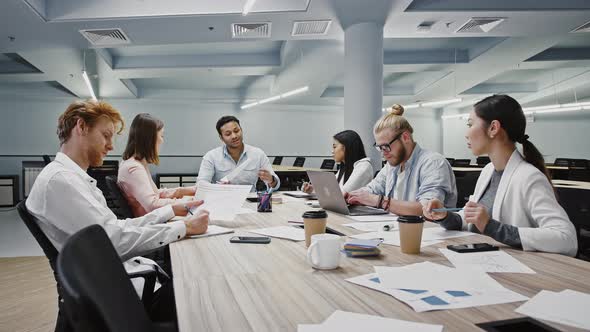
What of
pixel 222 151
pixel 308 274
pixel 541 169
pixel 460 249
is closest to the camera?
pixel 308 274

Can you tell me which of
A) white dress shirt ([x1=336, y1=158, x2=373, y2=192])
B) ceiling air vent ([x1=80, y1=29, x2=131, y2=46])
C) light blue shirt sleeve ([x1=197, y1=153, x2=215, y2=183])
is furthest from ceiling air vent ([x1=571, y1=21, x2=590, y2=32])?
ceiling air vent ([x1=80, y1=29, x2=131, y2=46])

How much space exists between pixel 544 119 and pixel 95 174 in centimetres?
1266

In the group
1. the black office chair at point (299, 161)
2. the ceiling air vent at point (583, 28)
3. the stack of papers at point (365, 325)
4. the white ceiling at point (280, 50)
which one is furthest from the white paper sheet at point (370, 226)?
the black office chair at point (299, 161)

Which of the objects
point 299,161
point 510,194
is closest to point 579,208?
point 510,194

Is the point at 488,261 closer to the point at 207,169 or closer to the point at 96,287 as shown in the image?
the point at 96,287

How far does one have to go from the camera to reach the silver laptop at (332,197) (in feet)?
7.48

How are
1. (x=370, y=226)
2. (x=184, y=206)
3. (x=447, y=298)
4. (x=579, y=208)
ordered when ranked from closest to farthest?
(x=447, y=298), (x=370, y=226), (x=184, y=206), (x=579, y=208)

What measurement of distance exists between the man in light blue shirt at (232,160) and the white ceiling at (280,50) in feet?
6.00

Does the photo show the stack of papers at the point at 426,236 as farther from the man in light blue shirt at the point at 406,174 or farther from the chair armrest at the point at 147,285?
the chair armrest at the point at 147,285

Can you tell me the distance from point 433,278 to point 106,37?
224 inches

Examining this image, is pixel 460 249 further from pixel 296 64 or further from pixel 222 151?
pixel 296 64

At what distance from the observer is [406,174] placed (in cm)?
265

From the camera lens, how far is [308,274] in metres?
1.16

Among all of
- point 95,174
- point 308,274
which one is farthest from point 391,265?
point 95,174
